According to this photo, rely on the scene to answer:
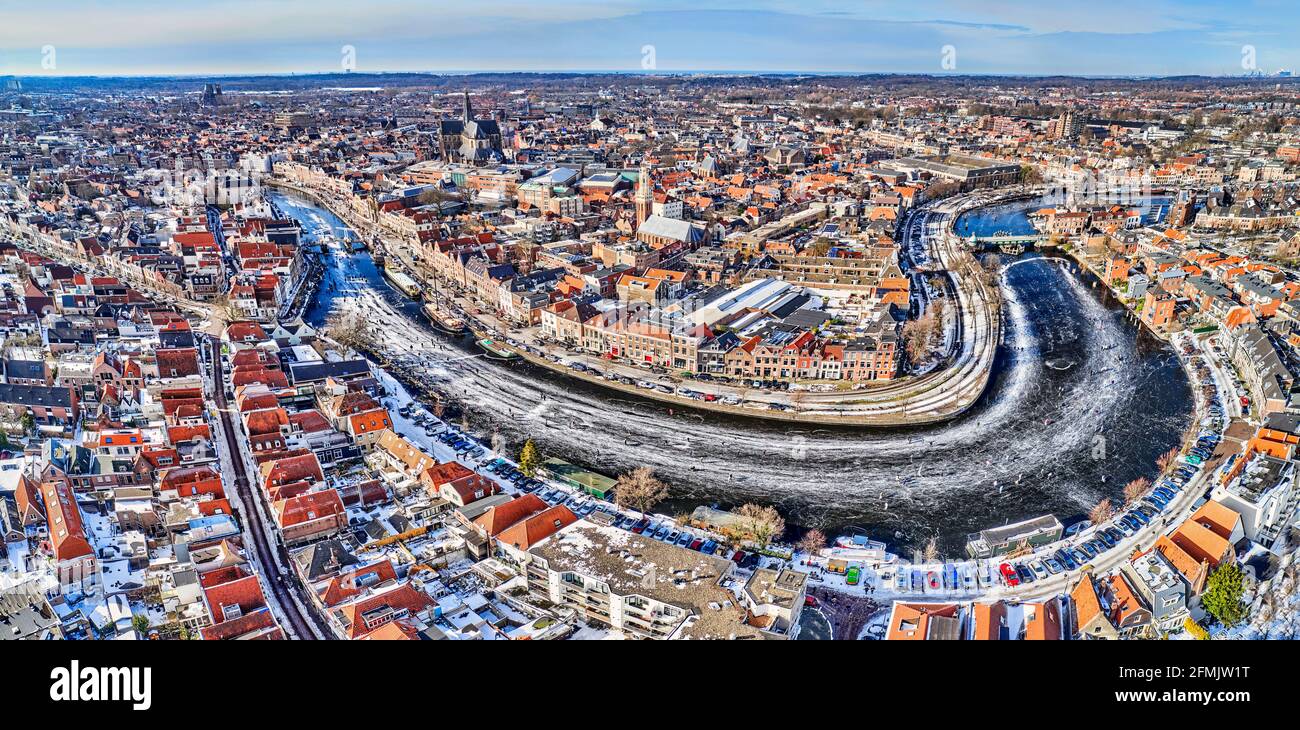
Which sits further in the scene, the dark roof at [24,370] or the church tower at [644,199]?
the church tower at [644,199]

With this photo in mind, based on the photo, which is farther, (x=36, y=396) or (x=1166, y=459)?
(x=36, y=396)

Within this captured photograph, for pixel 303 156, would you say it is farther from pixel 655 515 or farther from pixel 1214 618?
pixel 1214 618

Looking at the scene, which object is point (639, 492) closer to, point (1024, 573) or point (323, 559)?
point (323, 559)

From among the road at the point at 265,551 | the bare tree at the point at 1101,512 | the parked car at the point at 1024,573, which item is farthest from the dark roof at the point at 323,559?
the bare tree at the point at 1101,512

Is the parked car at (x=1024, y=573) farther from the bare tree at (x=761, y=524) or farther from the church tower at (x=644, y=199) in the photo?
the church tower at (x=644, y=199)

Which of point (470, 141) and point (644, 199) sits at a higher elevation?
point (470, 141)

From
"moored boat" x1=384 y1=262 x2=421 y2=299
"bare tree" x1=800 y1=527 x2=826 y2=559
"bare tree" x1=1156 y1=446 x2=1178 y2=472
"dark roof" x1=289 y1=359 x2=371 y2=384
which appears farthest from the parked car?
"moored boat" x1=384 y1=262 x2=421 y2=299

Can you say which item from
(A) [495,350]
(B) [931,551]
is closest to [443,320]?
(A) [495,350]
